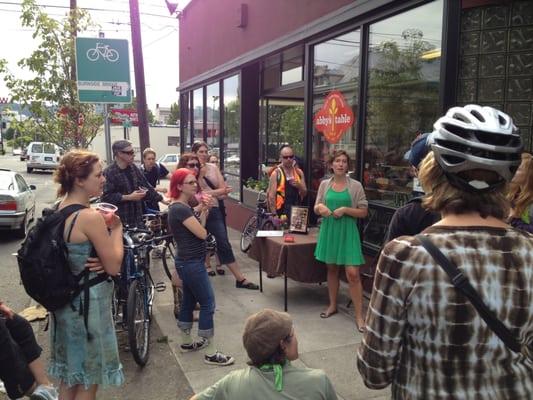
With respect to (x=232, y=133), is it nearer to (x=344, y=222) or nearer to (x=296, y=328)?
A: (x=344, y=222)

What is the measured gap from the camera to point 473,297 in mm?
1381

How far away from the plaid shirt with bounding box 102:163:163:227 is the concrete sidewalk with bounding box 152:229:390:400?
1124mm

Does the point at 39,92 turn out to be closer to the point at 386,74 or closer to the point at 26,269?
the point at 386,74

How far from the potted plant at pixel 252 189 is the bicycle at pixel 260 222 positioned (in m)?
0.28

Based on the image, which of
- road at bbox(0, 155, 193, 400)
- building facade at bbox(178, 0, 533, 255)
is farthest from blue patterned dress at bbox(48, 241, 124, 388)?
building facade at bbox(178, 0, 533, 255)

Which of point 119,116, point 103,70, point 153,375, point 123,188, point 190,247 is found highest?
point 103,70

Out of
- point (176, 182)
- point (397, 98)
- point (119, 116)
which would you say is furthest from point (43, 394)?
point (119, 116)

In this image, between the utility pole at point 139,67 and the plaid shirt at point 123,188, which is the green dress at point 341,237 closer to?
the plaid shirt at point 123,188

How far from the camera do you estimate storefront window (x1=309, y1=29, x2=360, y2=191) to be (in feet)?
21.2

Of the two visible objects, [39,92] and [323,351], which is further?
[39,92]

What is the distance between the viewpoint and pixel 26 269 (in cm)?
273

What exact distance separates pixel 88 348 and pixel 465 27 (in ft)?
15.2

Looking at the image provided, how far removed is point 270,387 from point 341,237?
10.9ft

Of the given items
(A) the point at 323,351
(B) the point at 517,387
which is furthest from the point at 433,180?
(A) the point at 323,351
